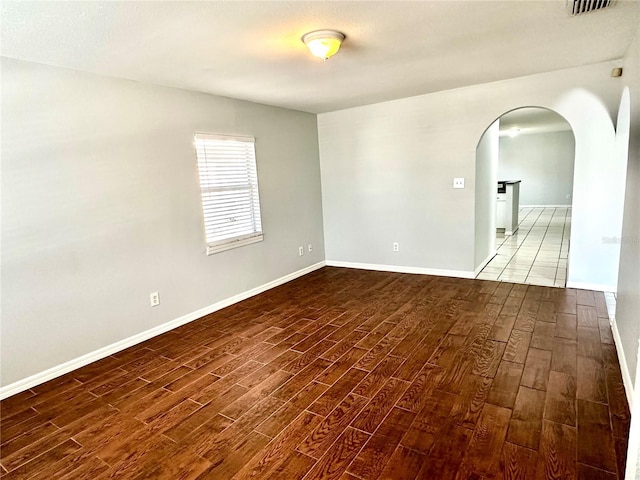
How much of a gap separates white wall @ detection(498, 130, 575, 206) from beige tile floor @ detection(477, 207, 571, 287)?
293 cm

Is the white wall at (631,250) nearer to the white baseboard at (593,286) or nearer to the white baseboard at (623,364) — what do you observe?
the white baseboard at (623,364)

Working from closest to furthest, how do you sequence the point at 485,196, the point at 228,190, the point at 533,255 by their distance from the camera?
the point at 228,190 → the point at 485,196 → the point at 533,255

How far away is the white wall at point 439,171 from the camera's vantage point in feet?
12.1

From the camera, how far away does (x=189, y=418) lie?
2.18 m

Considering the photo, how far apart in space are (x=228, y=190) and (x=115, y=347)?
189 centimetres

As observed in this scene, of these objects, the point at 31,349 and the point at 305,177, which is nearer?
the point at 31,349

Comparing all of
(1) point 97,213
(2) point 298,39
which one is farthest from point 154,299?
(2) point 298,39

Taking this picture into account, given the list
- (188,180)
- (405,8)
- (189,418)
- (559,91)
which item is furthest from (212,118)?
(559,91)

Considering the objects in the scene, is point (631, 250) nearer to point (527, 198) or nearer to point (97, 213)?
point (97, 213)

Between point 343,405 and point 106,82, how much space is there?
3.05 m

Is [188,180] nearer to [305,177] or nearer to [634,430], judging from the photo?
[305,177]

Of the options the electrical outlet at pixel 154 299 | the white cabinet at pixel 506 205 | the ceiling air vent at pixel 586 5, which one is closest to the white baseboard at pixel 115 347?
the electrical outlet at pixel 154 299

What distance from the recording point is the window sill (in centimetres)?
390

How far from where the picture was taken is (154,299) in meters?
3.40
